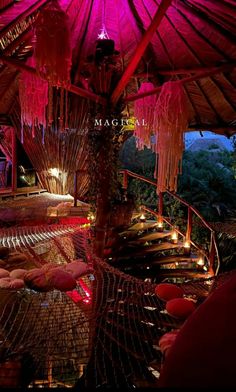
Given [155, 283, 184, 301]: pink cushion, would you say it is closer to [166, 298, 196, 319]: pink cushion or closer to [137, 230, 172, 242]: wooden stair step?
[166, 298, 196, 319]: pink cushion

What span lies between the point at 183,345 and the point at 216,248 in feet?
15.9

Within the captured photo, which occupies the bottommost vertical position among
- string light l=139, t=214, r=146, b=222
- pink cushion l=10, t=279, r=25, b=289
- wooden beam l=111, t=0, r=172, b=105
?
string light l=139, t=214, r=146, b=222

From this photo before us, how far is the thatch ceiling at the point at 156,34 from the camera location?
3.26 m

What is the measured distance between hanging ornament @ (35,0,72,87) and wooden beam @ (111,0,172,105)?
65cm

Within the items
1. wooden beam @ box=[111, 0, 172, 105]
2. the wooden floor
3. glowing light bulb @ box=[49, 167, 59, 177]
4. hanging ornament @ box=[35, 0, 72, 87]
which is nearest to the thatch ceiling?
wooden beam @ box=[111, 0, 172, 105]

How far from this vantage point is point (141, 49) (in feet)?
10.0

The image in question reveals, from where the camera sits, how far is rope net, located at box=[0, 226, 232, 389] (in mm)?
1318

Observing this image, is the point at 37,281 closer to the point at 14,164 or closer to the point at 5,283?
the point at 5,283

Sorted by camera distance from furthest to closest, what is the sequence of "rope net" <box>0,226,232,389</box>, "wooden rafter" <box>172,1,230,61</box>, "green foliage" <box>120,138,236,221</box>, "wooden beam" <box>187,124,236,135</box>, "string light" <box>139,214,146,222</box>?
"green foliage" <box>120,138,236,221</box> < "string light" <box>139,214,146,222</box> < "wooden beam" <box>187,124,236,135</box> < "wooden rafter" <box>172,1,230,61</box> < "rope net" <box>0,226,232,389</box>

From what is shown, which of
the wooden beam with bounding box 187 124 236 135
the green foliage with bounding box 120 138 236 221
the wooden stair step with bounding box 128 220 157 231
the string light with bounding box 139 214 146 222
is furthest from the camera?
the green foliage with bounding box 120 138 236 221

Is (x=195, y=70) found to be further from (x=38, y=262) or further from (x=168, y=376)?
(x=168, y=376)

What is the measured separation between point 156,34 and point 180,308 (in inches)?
136

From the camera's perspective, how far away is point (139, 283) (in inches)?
90.6

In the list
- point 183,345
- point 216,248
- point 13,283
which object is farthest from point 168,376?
point 216,248
